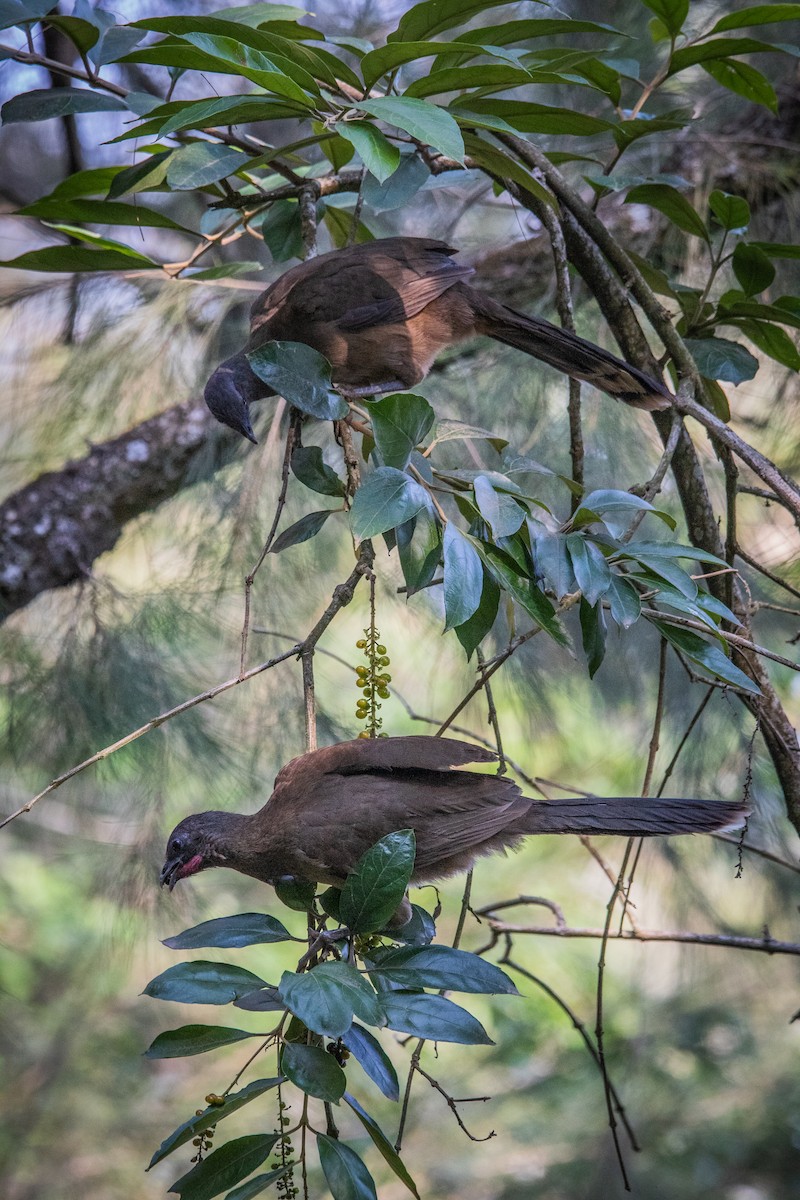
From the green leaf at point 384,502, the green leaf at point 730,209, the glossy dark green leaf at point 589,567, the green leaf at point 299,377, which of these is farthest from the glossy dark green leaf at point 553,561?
the green leaf at point 730,209

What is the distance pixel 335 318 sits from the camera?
140 centimetres

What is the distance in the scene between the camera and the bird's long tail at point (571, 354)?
1.26 meters

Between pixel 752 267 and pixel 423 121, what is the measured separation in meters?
0.63

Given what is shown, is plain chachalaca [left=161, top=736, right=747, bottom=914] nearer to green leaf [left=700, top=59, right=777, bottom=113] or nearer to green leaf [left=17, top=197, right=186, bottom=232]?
green leaf [left=17, top=197, right=186, bottom=232]

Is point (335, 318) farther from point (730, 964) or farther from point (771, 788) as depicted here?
point (730, 964)

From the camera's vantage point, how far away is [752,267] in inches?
51.1

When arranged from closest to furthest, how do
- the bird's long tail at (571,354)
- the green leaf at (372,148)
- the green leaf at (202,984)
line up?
the green leaf at (202,984) → the green leaf at (372,148) → the bird's long tail at (571,354)

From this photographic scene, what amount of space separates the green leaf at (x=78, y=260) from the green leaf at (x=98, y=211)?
1.7 inches

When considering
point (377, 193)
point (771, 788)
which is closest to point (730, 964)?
point (771, 788)

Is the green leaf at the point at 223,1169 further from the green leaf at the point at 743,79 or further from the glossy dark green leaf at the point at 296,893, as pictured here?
the green leaf at the point at 743,79

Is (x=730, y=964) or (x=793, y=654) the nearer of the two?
(x=793, y=654)

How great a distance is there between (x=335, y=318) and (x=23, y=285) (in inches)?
35.8

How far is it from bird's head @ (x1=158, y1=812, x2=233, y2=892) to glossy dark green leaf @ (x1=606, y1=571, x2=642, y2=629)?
542mm

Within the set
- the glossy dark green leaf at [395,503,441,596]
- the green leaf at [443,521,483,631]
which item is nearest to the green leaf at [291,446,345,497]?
the glossy dark green leaf at [395,503,441,596]
